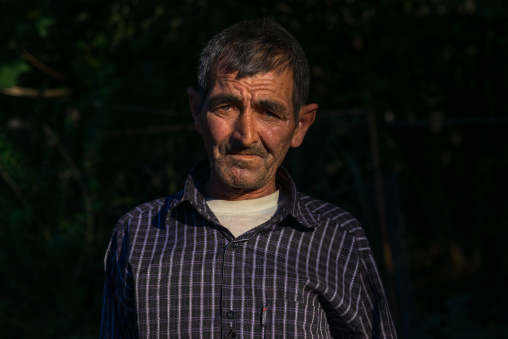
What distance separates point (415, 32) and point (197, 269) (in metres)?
3.11

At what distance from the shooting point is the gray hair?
171 cm

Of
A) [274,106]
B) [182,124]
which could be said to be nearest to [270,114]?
[274,106]

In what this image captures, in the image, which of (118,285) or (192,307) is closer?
(192,307)

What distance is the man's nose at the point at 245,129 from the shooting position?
170 cm

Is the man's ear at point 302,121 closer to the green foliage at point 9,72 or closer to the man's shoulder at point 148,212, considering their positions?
the man's shoulder at point 148,212

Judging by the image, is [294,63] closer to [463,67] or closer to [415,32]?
[415,32]

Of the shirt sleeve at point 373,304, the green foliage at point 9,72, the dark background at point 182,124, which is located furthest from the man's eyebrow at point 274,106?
the green foliage at point 9,72

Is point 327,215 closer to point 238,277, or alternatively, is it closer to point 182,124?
point 238,277

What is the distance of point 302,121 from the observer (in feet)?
6.34

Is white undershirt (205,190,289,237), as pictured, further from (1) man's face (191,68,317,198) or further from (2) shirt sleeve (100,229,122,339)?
(2) shirt sleeve (100,229,122,339)

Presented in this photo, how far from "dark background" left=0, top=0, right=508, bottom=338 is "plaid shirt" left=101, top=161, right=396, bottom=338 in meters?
1.66

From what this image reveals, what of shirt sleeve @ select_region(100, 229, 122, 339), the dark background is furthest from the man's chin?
the dark background

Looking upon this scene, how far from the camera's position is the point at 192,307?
1692 mm

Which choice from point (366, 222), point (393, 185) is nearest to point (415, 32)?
point (393, 185)
